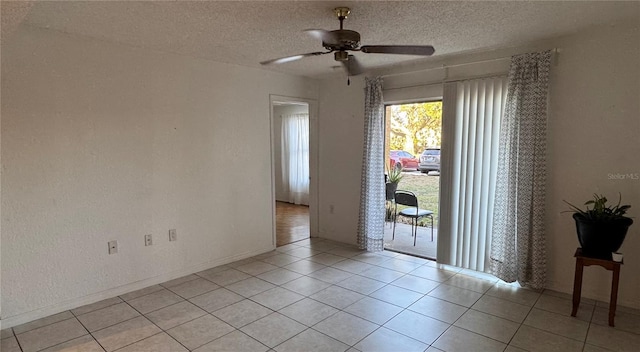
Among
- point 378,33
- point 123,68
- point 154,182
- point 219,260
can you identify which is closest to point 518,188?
point 378,33

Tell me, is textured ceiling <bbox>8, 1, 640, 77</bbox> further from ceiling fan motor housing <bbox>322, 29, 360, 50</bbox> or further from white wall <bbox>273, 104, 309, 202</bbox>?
white wall <bbox>273, 104, 309, 202</bbox>

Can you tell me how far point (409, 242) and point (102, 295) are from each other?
3.74m

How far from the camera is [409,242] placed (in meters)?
4.95

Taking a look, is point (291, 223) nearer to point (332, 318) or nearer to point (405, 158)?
point (405, 158)

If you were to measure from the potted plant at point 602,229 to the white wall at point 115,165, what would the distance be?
333 centimetres

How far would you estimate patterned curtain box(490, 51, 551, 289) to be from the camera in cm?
310

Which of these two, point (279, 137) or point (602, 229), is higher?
point (279, 137)

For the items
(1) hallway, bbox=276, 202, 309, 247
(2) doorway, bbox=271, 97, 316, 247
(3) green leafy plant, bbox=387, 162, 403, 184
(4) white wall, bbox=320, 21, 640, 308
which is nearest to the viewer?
(4) white wall, bbox=320, 21, 640, 308

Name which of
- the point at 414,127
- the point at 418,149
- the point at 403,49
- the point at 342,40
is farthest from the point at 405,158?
the point at 342,40

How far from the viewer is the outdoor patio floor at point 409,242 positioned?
4.51 m

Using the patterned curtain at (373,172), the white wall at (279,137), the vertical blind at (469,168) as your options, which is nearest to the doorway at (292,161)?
the white wall at (279,137)

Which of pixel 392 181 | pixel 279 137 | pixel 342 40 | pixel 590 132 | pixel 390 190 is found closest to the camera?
pixel 342 40

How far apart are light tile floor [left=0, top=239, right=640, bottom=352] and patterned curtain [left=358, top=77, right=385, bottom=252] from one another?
0.82 metres

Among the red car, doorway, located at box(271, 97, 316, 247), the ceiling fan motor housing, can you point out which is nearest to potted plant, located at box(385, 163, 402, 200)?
doorway, located at box(271, 97, 316, 247)
